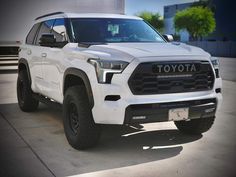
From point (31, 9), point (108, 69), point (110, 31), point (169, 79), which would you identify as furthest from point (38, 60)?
point (31, 9)

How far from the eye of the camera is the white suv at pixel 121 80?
4.70 m

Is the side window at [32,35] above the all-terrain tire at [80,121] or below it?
above

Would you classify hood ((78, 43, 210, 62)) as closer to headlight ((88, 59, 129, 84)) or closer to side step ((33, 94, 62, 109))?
headlight ((88, 59, 129, 84))

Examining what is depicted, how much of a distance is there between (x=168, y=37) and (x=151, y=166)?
2759mm

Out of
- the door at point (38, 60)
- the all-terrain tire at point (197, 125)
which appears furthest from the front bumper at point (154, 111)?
the door at point (38, 60)

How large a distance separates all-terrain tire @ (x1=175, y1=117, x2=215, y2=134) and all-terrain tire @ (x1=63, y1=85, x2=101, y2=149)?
1.61 meters

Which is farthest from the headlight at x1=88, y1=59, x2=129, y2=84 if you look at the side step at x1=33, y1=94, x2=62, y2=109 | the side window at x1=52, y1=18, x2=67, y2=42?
the side step at x1=33, y1=94, x2=62, y2=109

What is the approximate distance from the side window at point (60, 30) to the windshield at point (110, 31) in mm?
158

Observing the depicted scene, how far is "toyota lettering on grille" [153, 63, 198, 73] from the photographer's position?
188 inches

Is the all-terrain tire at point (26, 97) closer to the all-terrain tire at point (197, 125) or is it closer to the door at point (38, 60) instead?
the door at point (38, 60)

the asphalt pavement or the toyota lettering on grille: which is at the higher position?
the toyota lettering on grille

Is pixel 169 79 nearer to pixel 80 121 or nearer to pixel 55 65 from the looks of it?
pixel 80 121

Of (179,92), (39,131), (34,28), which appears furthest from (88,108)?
(34,28)

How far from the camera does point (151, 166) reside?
465cm
